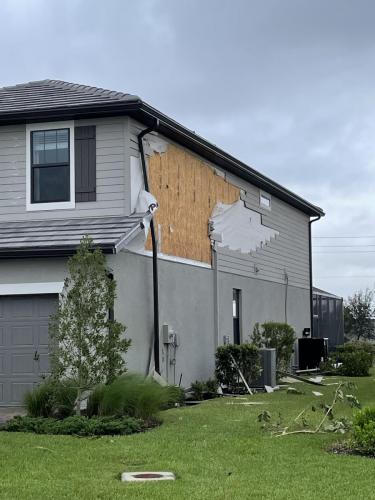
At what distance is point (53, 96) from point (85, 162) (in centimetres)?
185

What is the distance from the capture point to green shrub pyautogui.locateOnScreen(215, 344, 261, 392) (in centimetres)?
1825

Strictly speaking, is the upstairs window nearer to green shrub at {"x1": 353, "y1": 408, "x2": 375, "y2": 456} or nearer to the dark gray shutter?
the dark gray shutter

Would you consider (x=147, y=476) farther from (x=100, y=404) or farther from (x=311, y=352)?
(x=311, y=352)

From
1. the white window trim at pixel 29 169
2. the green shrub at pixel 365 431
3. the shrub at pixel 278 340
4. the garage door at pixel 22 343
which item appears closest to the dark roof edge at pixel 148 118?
the white window trim at pixel 29 169

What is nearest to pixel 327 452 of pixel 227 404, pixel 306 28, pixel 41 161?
pixel 227 404

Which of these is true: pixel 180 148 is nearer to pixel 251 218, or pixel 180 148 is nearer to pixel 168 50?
pixel 168 50

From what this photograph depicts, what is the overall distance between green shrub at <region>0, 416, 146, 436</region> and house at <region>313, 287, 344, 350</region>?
19.9 m

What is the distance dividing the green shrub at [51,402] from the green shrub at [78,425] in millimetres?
535

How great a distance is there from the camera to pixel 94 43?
16375mm

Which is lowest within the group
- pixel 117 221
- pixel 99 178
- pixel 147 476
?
pixel 147 476

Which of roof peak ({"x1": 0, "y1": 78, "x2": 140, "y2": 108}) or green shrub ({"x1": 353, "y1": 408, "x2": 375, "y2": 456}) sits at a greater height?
roof peak ({"x1": 0, "y1": 78, "x2": 140, "y2": 108})

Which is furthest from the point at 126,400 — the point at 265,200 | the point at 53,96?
the point at 265,200

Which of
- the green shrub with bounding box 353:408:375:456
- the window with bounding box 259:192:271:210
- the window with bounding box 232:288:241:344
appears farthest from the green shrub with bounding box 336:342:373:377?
the green shrub with bounding box 353:408:375:456

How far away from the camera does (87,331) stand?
12078 millimetres
